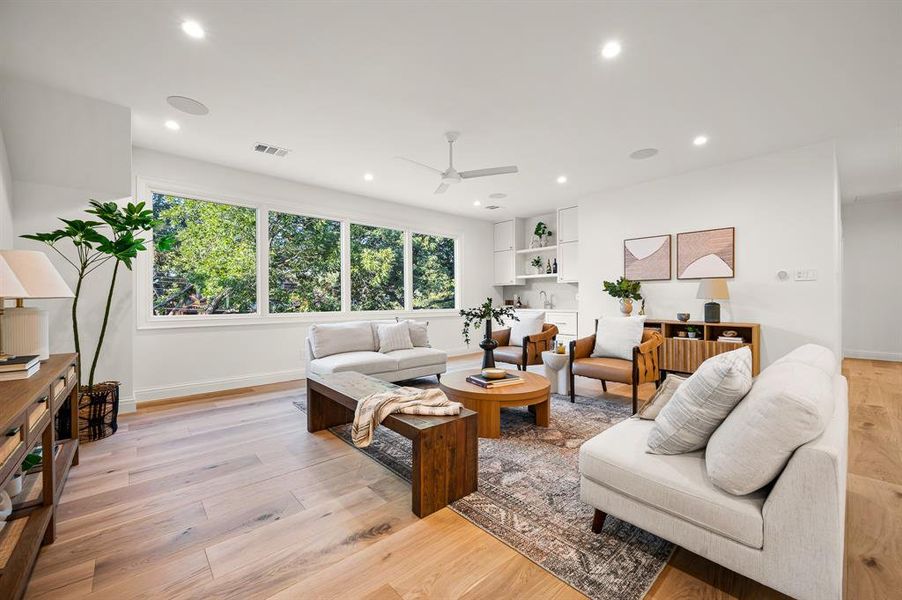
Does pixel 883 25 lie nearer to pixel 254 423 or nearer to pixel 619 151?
pixel 619 151

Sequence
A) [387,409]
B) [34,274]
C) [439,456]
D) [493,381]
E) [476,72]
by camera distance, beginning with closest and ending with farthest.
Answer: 1. [34,274]
2. [439,456]
3. [387,409]
4. [476,72]
5. [493,381]

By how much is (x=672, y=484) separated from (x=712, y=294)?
3.74 meters

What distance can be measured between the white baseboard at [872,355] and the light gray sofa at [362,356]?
7.04 metres

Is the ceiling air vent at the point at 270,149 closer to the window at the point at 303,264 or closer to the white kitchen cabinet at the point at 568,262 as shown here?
the window at the point at 303,264

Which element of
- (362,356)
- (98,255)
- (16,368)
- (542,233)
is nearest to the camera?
(16,368)

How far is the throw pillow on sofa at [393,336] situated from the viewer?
4.61 m

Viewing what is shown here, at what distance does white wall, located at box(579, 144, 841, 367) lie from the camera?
159 inches

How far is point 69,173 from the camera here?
3197 millimetres

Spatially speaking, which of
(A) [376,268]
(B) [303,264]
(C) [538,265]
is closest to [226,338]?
(B) [303,264]

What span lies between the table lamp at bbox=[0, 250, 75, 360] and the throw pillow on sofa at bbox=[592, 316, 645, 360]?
412 cm

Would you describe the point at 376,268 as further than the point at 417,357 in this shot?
Yes

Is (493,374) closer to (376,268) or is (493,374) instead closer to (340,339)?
(340,339)

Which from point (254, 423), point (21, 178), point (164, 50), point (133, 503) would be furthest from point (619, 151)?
point (21, 178)

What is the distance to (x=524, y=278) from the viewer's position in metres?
7.49
